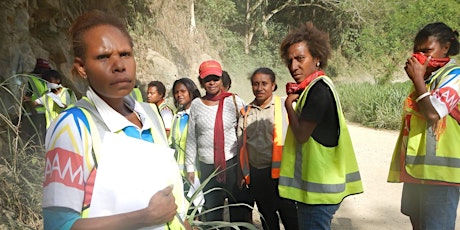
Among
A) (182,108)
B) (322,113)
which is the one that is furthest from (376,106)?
(322,113)

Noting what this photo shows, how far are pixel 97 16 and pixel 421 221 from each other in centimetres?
212

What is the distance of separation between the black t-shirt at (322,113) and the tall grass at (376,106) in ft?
28.0

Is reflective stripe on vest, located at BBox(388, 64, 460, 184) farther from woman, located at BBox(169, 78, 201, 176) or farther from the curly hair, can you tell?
woman, located at BBox(169, 78, 201, 176)

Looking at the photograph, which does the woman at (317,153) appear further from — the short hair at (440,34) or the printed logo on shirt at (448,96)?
the short hair at (440,34)

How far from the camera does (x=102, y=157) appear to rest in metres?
1.04

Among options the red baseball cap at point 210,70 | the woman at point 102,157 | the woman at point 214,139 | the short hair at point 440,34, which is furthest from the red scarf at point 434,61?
→ the woman at point 102,157

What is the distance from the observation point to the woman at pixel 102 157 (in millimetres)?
1013

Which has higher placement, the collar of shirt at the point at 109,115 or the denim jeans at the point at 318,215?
the collar of shirt at the point at 109,115

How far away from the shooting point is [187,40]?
667 inches

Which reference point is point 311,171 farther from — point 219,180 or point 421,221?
point 219,180

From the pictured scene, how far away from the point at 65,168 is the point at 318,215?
1402mm

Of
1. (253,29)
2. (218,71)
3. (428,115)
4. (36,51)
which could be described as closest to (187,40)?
(253,29)

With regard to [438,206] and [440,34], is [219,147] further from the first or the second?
[440,34]

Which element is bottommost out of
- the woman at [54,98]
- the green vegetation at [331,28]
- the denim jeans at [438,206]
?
the denim jeans at [438,206]
